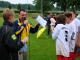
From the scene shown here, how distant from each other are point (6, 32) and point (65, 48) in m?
2.41

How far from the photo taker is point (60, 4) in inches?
2741

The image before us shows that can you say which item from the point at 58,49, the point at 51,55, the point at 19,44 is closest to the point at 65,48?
the point at 58,49

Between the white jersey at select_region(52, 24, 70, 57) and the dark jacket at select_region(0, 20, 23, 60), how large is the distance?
2003 millimetres

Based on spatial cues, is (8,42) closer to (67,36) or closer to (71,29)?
(67,36)

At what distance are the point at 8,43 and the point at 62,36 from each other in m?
2.30

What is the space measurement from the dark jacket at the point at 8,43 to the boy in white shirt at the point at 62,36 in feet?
6.59

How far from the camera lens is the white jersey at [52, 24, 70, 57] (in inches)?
264

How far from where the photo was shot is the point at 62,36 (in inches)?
265

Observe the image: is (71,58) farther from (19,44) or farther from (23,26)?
(19,44)

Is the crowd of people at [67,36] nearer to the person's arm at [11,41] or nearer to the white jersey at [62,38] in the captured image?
the white jersey at [62,38]

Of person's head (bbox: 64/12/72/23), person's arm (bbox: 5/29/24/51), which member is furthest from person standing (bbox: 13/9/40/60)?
person's arm (bbox: 5/29/24/51)

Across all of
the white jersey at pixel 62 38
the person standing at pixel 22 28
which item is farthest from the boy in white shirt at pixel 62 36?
the person standing at pixel 22 28

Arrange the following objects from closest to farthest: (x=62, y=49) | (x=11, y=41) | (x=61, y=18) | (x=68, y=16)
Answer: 1. (x=11, y=41)
2. (x=61, y=18)
3. (x=62, y=49)
4. (x=68, y=16)

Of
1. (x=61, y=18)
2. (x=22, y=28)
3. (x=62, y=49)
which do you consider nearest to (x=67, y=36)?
(x=62, y=49)
